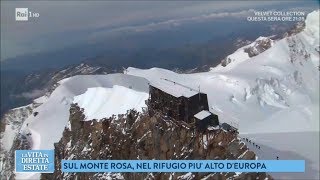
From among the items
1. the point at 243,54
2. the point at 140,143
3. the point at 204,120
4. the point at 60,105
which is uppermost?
the point at 243,54

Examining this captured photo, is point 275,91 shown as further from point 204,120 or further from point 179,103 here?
point 179,103

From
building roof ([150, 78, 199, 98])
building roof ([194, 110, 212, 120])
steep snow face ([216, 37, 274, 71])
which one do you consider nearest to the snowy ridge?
steep snow face ([216, 37, 274, 71])

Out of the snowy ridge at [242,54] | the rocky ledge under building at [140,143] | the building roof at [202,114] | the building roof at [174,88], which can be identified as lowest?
the rocky ledge under building at [140,143]

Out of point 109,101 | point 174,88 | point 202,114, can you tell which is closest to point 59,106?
point 109,101

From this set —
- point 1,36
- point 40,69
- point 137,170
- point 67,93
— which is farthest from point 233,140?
point 1,36

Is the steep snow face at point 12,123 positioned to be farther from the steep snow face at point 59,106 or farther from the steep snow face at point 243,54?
the steep snow face at point 243,54

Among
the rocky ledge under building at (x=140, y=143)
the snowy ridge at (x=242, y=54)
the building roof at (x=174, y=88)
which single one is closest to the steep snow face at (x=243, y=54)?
the snowy ridge at (x=242, y=54)

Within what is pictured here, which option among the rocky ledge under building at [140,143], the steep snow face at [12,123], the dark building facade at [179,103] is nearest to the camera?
the rocky ledge under building at [140,143]
